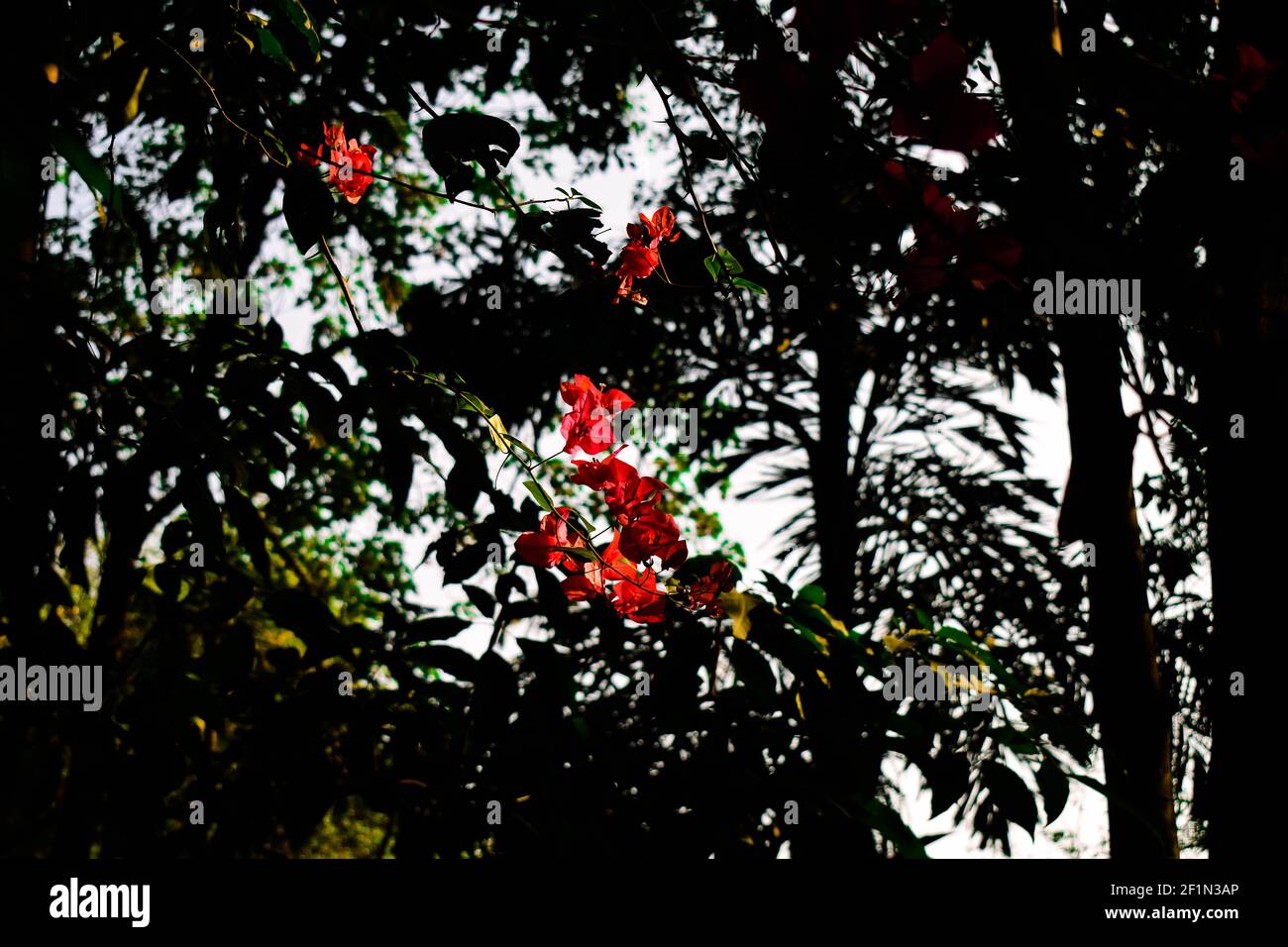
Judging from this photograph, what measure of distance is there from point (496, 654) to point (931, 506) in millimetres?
4020

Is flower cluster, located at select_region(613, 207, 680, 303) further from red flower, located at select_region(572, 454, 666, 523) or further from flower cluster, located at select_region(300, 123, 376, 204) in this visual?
flower cluster, located at select_region(300, 123, 376, 204)

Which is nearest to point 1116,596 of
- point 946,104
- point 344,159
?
point 946,104

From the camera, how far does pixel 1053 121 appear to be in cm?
101

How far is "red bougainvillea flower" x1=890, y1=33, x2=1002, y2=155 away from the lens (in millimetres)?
650

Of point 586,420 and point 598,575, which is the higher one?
point 586,420

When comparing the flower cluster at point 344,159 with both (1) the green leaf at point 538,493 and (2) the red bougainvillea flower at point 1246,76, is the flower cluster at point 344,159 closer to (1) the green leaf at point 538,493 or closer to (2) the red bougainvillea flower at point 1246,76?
(1) the green leaf at point 538,493

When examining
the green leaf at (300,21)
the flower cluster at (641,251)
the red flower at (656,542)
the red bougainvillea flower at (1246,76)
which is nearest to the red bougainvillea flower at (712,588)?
the red flower at (656,542)

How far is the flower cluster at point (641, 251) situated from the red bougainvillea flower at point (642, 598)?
18.1 inches

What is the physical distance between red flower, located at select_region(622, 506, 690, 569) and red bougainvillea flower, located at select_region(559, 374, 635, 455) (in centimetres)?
16

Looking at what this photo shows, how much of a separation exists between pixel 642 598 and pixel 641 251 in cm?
61

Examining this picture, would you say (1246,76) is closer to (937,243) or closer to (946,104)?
(937,243)

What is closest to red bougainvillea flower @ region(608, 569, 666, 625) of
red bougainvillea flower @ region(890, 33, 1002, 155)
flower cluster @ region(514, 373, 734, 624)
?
flower cluster @ region(514, 373, 734, 624)

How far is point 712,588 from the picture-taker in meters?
1.25

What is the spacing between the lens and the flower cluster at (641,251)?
57.2 inches
